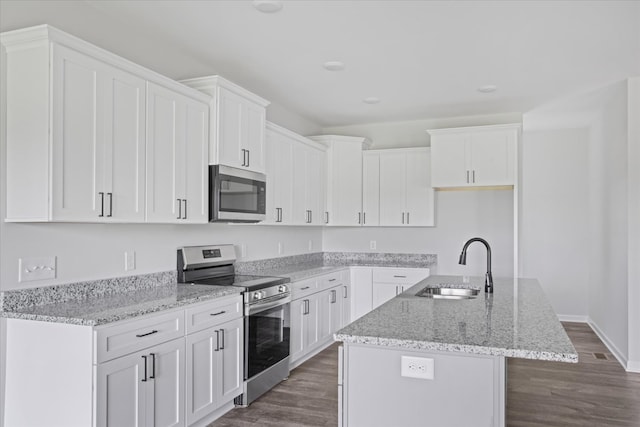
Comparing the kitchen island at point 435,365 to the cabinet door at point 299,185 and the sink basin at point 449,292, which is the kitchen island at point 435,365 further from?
the cabinet door at point 299,185

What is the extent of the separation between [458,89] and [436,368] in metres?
3.43

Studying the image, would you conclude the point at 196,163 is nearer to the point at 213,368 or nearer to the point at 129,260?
the point at 129,260

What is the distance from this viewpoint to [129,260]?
10.4ft

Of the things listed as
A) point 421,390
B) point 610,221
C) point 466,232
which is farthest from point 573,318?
point 421,390

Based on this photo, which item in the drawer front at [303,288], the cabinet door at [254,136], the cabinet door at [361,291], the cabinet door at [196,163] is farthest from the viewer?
the cabinet door at [361,291]

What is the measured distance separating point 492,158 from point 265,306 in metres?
3.08

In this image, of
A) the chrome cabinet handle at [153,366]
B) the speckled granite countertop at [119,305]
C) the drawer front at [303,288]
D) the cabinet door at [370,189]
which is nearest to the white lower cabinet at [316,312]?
the drawer front at [303,288]

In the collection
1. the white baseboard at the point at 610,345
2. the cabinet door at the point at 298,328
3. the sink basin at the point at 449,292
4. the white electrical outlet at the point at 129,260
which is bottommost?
the white baseboard at the point at 610,345

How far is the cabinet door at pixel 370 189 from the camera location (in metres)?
5.90

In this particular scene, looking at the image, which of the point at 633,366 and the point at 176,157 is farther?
the point at 633,366

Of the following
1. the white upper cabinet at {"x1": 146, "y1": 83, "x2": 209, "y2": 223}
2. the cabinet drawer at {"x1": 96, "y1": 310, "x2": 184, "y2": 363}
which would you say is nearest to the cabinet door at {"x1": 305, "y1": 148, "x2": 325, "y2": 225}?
the white upper cabinet at {"x1": 146, "y1": 83, "x2": 209, "y2": 223}

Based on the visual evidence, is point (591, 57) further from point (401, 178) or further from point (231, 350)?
point (231, 350)

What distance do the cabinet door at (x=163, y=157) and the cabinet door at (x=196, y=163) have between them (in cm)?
6

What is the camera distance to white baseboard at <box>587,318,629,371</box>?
15.1ft
